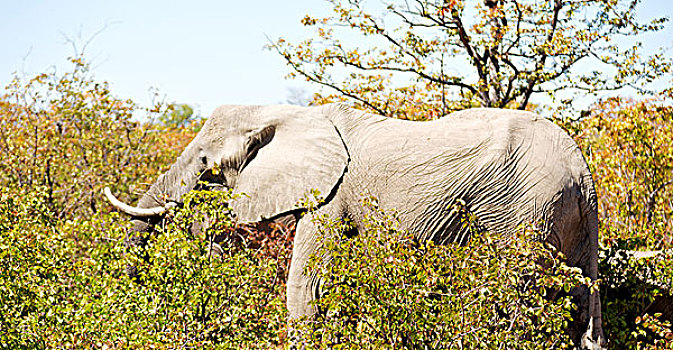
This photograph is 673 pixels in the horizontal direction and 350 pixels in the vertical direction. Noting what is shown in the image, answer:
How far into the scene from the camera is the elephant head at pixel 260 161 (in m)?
5.55

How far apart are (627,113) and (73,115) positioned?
7111 mm

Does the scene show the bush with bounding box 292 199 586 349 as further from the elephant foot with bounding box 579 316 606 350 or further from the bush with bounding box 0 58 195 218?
the bush with bounding box 0 58 195 218

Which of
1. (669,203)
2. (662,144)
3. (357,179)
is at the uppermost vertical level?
(357,179)

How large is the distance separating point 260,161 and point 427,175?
1.37 metres

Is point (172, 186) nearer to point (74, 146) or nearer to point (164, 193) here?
point (164, 193)

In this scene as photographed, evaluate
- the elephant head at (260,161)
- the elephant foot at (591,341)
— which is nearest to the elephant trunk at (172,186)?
the elephant head at (260,161)

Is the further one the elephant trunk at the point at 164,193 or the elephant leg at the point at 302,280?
the elephant trunk at the point at 164,193

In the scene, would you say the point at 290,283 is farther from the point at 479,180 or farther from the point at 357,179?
the point at 479,180

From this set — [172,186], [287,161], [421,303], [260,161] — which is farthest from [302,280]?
[421,303]

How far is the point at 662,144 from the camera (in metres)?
8.54

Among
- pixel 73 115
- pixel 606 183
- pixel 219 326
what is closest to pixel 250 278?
pixel 219 326

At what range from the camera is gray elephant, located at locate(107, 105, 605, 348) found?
5051mm

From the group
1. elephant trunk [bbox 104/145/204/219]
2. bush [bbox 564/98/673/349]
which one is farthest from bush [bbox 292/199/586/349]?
bush [bbox 564/98/673/349]

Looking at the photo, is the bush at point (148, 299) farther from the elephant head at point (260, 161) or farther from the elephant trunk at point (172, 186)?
the elephant trunk at point (172, 186)
